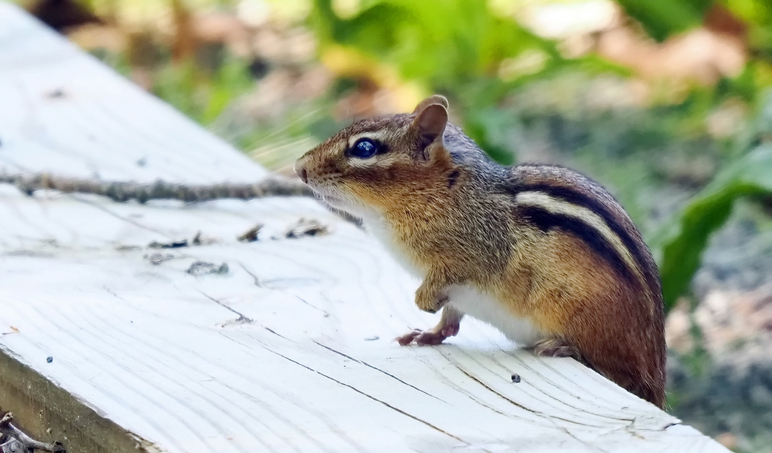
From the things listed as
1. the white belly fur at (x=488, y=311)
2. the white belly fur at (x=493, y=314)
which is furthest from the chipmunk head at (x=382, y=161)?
the white belly fur at (x=493, y=314)

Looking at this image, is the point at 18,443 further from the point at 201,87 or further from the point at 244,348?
the point at 201,87

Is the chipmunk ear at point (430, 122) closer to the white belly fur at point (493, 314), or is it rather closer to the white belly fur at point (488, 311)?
the white belly fur at point (488, 311)

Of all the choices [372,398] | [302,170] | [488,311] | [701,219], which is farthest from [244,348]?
[701,219]

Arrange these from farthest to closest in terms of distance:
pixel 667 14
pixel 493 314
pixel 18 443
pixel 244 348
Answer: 1. pixel 667 14
2. pixel 493 314
3. pixel 244 348
4. pixel 18 443

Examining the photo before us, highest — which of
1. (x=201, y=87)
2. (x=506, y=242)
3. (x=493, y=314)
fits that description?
(x=201, y=87)

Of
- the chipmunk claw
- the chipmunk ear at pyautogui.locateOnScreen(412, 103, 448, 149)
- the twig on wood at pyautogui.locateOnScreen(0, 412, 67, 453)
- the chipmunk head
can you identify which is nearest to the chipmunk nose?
the chipmunk head

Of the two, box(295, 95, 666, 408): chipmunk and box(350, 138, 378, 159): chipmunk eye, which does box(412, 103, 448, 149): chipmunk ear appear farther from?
box(350, 138, 378, 159): chipmunk eye

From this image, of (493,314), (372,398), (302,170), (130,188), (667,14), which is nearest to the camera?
(372,398)

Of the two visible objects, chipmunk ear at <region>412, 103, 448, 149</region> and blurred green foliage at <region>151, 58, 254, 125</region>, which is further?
blurred green foliage at <region>151, 58, 254, 125</region>
